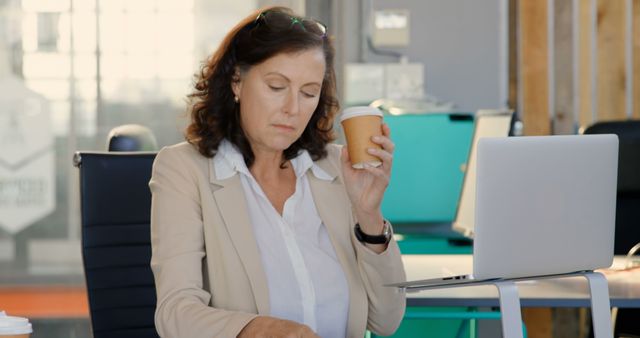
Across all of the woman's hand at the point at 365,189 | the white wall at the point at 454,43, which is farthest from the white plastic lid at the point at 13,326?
the white wall at the point at 454,43

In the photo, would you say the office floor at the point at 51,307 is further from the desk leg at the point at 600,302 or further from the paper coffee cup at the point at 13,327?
the paper coffee cup at the point at 13,327

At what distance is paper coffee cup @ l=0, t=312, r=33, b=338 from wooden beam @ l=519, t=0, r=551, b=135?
3.89 meters

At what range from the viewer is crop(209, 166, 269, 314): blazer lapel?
84.4 inches

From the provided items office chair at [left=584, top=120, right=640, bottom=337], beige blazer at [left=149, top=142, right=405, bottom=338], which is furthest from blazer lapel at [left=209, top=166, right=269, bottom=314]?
office chair at [left=584, top=120, right=640, bottom=337]

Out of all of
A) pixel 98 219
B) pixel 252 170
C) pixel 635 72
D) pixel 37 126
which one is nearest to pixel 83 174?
pixel 98 219

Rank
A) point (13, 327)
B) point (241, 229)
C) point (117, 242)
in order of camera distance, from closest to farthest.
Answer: point (13, 327), point (241, 229), point (117, 242)

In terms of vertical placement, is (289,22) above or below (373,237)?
above

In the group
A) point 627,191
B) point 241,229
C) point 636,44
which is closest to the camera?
point 241,229

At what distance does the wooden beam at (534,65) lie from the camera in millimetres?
5078

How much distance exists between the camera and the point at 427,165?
189 inches

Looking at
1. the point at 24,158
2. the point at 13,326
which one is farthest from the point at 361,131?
the point at 24,158

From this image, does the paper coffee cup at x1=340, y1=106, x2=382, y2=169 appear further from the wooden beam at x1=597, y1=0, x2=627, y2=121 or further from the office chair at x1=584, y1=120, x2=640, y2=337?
the wooden beam at x1=597, y1=0, x2=627, y2=121

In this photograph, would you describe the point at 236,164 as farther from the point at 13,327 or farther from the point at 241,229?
the point at 13,327

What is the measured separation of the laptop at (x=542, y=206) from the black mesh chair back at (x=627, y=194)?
1700 mm
